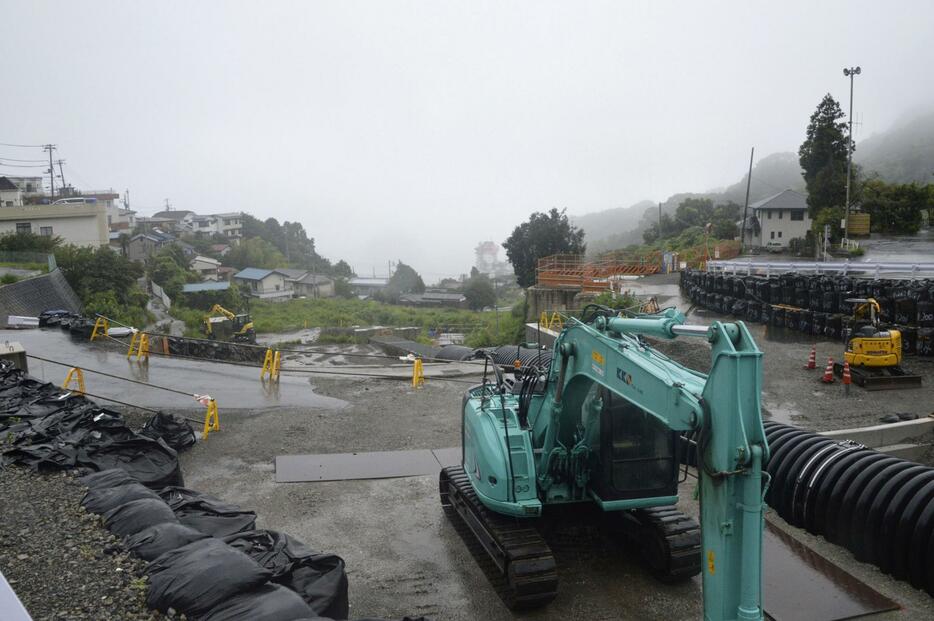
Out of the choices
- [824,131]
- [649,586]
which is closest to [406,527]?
[649,586]

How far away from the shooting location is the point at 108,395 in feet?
51.6

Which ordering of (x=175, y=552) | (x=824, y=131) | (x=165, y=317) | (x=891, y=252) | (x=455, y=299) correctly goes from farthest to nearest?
(x=455, y=299) → (x=824, y=131) → (x=165, y=317) → (x=891, y=252) → (x=175, y=552)

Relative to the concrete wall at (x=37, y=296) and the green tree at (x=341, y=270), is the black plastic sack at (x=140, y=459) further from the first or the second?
the green tree at (x=341, y=270)

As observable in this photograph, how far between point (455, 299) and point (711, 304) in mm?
39963

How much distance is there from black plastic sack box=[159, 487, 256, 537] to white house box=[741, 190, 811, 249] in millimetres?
43955

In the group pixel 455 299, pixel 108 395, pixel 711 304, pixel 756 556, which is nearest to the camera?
pixel 756 556

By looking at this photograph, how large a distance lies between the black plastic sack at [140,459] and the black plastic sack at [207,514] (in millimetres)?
1598

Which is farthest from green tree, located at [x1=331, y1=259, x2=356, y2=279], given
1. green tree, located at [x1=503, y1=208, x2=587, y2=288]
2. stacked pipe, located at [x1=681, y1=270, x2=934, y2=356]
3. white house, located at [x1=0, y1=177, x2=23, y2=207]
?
stacked pipe, located at [x1=681, y1=270, x2=934, y2=356]

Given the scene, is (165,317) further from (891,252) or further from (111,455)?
(891,252)

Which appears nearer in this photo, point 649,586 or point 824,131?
point 649,586

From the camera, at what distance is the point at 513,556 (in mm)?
6434

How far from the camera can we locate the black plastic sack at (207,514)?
6781 millimetres

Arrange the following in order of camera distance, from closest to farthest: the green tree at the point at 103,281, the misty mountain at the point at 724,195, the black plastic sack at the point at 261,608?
the black plastic sack at the point at 261,608
the green tree at the point at 103,281
the misty mountain at the point at 724,195

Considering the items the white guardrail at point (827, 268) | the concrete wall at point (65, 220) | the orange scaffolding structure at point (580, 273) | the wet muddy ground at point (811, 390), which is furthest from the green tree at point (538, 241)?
the concrete wall at point (65, 220)
